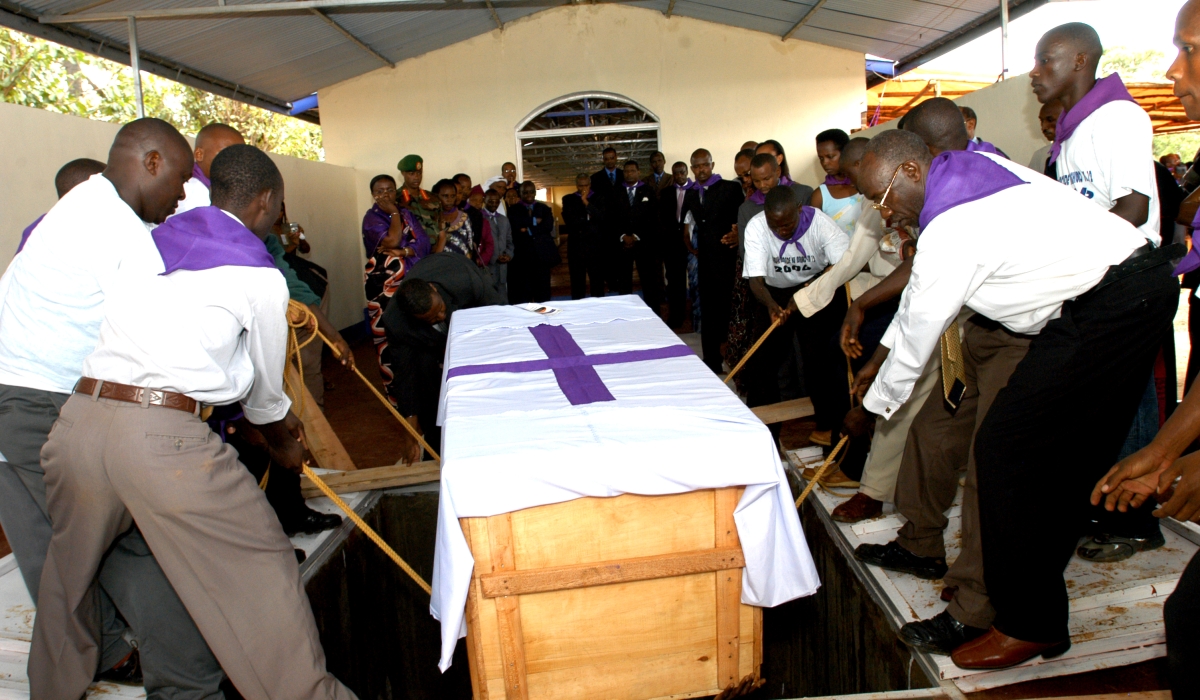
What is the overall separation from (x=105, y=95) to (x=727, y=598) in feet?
53.1

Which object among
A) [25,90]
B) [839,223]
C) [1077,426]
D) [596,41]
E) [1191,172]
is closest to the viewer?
[1077,426]

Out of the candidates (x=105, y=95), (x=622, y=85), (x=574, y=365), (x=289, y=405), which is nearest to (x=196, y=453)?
(x=289, y=405)

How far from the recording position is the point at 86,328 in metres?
2.20

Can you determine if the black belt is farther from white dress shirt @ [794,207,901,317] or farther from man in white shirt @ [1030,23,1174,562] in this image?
white dress shirt @ [794,207,901,317]

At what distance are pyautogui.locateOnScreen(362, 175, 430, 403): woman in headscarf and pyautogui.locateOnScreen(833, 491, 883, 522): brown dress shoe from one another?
3427mm

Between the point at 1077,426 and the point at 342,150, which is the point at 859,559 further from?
the point at 342,150

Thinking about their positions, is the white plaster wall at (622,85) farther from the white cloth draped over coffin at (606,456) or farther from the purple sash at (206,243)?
the purple sash at (206,243)

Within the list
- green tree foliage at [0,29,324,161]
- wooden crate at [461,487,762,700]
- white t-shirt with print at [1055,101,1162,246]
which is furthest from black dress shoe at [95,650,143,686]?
green tree foliage at [0,29,324,161]

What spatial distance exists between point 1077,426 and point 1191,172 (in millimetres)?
2103

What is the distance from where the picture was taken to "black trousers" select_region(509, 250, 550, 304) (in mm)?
8477

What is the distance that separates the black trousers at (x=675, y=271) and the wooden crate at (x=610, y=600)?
580 centimetres

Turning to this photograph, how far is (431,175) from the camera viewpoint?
32.8ft

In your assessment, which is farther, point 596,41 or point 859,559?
point 596,41

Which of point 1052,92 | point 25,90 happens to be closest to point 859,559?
point 1052,92
